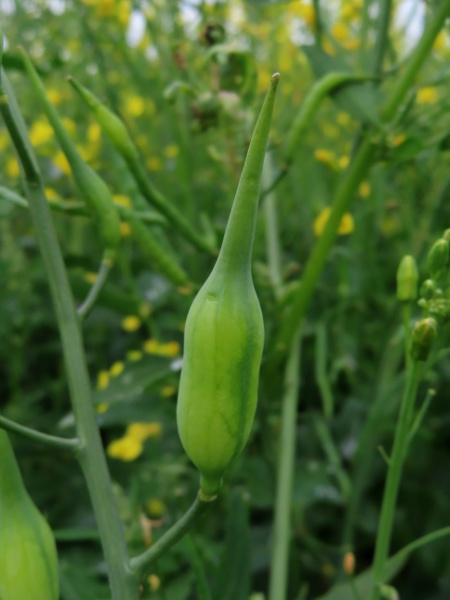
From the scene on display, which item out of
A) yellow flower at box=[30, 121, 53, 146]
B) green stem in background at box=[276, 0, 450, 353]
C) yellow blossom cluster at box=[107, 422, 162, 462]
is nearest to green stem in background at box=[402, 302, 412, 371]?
green stem in background at box=[276, 0, 450, 353]

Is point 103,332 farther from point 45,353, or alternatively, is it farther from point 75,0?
point 75,0

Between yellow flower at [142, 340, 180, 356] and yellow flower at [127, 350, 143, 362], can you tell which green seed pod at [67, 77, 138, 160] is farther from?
yellow flower at [142, 340, 180, 356]

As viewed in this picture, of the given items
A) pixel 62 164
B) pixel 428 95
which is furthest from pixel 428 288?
pixel 428 95

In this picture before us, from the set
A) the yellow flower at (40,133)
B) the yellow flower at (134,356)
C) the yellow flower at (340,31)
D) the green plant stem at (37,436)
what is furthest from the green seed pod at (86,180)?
the yellow flower at (340,31)

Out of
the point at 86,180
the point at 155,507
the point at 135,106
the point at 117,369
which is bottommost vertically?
the point at 155,507

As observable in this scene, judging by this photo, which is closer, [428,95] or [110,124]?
[110,124]

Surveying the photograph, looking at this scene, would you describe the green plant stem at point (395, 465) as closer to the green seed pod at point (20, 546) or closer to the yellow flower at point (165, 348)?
the green seed pod at point (20, 546)

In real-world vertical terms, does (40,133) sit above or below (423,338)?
above

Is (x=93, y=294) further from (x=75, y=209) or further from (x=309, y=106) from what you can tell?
(x=309, y=106)
